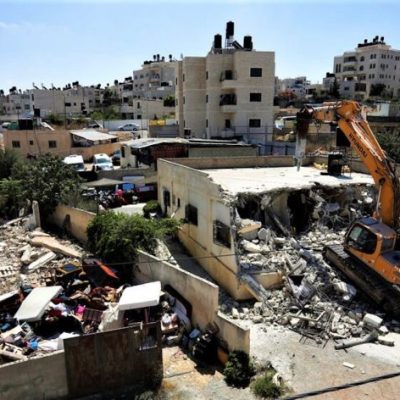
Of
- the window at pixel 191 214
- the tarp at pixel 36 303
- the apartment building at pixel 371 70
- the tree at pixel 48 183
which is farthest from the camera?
the apartment building at pixel 371 70

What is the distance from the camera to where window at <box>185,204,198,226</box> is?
60.8ft

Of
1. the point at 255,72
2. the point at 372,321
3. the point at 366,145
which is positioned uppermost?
the point at 255,72

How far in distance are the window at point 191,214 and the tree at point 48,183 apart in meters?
8.62

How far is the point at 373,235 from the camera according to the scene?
1297 cm

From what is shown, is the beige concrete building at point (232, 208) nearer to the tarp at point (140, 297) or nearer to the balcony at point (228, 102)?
the tarp at point (140, 297)

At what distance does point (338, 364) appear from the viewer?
35.2ft

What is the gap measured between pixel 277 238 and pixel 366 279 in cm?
388

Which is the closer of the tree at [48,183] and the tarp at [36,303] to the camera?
the tarp at [36,303]

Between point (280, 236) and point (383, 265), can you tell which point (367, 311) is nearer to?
point (383, 265)

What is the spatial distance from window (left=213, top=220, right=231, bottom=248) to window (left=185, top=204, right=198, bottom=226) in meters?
2.44

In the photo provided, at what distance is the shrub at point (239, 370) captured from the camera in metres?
10.4

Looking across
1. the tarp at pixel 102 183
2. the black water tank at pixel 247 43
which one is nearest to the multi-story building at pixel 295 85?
the black water tank at pixel 247 43

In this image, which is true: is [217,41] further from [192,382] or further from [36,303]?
[192,382]

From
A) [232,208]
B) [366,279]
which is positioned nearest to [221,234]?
[232,208]
